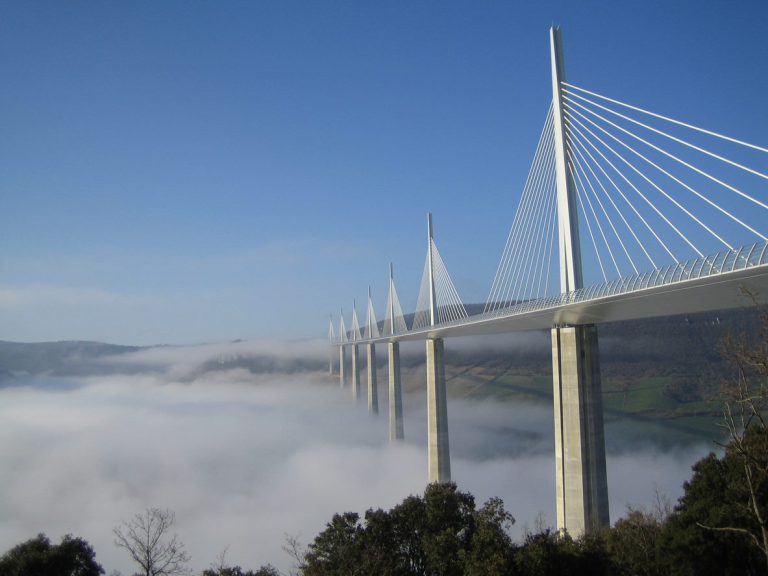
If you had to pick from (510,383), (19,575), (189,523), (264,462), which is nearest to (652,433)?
(510,383)

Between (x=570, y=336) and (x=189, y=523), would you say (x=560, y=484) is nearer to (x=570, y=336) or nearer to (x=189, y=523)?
(x=570, y=336)

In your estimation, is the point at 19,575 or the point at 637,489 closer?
the point at 19,575

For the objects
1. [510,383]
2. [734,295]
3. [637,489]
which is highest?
[734,295]

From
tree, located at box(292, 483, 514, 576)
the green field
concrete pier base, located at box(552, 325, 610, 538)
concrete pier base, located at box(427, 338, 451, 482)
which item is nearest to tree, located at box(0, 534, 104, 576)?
tree, located at box(292, 483, 514, 576)

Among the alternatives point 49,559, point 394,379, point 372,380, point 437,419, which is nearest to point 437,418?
point 437,419

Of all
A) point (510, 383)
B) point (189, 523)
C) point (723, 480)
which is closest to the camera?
point (723, 480)

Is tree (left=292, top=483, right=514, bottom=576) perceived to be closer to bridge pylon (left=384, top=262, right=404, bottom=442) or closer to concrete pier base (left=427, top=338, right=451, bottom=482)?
concrete pier base (left=427, top=338, right=451, bottom=482)
